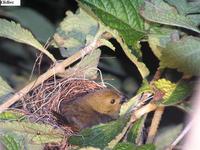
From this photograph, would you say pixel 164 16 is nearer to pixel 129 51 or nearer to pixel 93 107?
pixel 129 51

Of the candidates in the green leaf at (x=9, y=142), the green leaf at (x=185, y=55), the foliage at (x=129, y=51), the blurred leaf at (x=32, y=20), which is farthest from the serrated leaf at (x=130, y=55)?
the blurred leaf at (x=32, y=20)

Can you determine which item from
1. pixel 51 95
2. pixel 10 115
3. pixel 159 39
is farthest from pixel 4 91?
pixel 159 39

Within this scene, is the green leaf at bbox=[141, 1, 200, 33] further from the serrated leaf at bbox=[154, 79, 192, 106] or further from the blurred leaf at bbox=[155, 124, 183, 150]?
the blurred leaf at bbox=[155, 124, 183, 150]

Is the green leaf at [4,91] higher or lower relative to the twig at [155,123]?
higher

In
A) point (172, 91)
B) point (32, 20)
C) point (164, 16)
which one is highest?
point (32, 20)

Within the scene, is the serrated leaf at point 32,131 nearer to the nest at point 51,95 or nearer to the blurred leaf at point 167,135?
the nest at point 51,95

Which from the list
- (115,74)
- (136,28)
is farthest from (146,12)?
(115,74)
